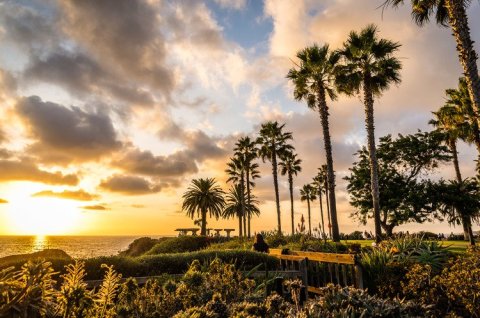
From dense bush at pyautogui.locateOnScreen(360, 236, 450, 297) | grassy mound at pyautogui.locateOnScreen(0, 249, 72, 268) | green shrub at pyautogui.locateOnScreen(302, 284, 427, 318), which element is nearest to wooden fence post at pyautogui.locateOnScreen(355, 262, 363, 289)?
dense bush at pyautogui.locateOnScreen(360, 236, 450, 297)

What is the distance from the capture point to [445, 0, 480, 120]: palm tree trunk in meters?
11.2

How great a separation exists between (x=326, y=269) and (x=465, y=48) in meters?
8.95

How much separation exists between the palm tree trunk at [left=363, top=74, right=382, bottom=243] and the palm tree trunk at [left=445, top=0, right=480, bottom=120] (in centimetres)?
1041

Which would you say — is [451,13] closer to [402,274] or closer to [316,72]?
[402,274]

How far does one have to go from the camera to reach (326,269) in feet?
31.9

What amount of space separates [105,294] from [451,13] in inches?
564

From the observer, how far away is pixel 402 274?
8.37 metres

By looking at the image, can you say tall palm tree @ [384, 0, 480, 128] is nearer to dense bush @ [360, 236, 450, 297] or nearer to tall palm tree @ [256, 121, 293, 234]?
dense bush @ [360, 236, 450, 297]

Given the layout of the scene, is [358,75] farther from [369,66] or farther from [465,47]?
[465,47]

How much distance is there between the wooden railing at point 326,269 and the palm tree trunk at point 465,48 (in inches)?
278

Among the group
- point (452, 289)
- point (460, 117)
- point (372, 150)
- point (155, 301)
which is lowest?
point (452, 289)

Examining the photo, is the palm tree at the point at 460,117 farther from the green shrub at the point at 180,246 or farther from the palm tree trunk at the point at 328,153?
the green shrub at the point at 180,246

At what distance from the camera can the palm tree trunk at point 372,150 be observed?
2130 cm

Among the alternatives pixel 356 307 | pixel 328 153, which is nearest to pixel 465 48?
pixel 356 307
